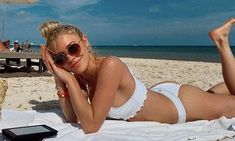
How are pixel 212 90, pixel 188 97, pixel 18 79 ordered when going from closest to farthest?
pixel 188 97
pixel 212 90
pixel 18 79

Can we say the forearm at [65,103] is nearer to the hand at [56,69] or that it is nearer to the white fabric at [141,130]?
the white fabric at [141,130]

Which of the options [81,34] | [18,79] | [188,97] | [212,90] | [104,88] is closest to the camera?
[104,88]

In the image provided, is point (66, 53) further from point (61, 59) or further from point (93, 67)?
point (93, 67)

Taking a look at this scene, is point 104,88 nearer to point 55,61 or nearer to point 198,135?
point 55,61

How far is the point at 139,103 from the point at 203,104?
66cm

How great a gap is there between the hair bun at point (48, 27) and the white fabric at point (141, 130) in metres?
0.84

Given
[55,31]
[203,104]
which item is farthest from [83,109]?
[203,104]

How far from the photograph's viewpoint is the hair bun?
3212 mm

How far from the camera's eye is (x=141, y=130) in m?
3.15

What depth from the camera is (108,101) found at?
9.59 ft

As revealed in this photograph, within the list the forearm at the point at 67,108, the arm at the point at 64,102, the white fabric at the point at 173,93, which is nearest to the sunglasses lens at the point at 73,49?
the arm at the point at 64,102

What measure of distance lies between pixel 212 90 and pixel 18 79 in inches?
252

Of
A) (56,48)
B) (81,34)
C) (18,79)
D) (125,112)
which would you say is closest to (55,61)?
(56,48)

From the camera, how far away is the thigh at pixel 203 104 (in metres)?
3.41
